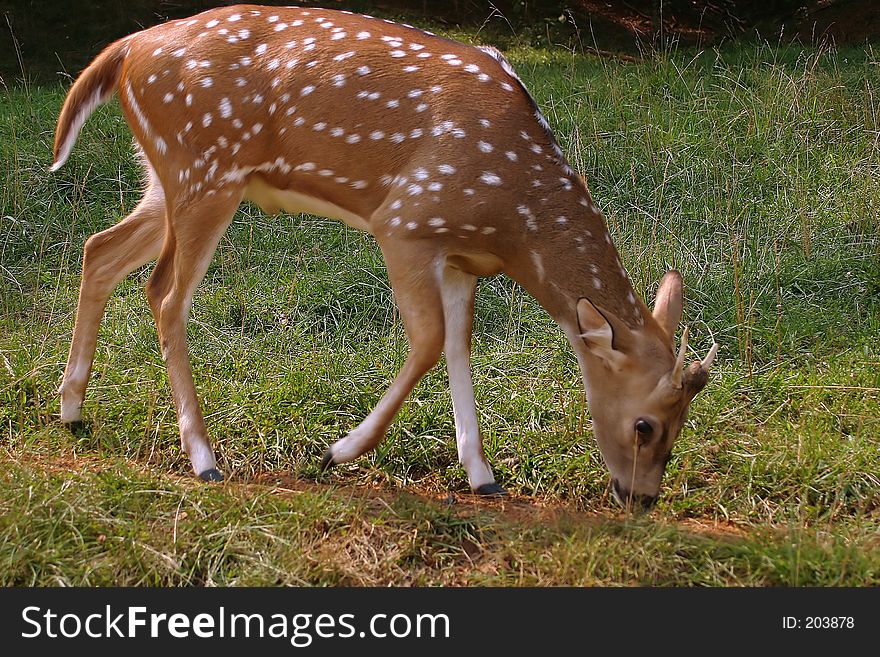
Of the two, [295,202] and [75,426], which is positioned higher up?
[295,202]

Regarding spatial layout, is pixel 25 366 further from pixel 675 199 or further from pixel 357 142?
pixel 675 199

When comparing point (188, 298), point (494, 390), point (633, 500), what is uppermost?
→ point (188, 298)

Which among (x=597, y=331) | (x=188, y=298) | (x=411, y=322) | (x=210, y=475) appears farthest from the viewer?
(x=188, y=298)

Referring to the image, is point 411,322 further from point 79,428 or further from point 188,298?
point 79,428

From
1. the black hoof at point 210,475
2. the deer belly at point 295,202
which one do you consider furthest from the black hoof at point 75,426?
the deer belly at point 295,202

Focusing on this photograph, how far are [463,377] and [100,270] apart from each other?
1.95 metres

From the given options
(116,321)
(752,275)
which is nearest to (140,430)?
(116,321)

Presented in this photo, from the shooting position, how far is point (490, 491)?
4.86 m

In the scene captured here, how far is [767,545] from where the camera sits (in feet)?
13.2

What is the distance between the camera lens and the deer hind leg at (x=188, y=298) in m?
4.81

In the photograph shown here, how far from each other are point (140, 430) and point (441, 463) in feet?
4.97

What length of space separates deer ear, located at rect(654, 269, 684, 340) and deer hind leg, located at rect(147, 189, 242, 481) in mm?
1982

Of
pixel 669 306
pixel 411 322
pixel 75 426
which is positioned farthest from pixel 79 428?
pixel 669 306

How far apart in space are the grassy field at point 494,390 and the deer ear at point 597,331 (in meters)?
0.69
